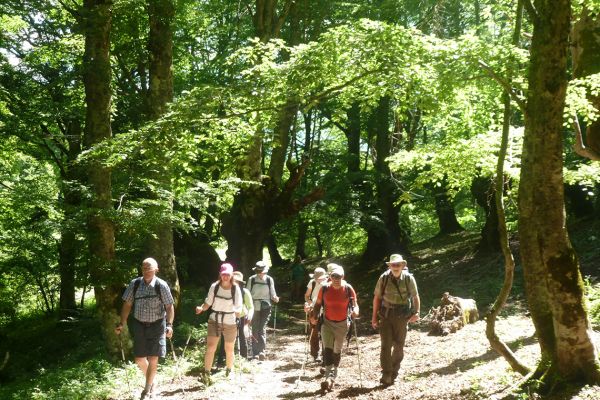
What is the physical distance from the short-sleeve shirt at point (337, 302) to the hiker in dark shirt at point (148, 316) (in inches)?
90.9

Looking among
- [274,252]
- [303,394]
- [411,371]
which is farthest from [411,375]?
[274,252]

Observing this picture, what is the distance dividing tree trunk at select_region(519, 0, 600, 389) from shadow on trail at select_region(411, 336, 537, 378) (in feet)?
9.38

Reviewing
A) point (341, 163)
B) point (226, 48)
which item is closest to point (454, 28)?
point (341, 163)

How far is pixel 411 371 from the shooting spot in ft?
29.1

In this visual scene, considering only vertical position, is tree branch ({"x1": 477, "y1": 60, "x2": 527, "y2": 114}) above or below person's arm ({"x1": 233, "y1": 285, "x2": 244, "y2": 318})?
above

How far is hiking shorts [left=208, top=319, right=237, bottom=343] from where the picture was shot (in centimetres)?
848

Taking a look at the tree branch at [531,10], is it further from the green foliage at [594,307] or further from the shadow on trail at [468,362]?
the shadow on trail at [468,362]

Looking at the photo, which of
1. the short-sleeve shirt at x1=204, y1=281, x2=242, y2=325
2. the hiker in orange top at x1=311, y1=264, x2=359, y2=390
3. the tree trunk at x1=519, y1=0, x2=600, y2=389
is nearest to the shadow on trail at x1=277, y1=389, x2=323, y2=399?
the hiker in orange top at x1=311, y1=264, x2=359, y2=390

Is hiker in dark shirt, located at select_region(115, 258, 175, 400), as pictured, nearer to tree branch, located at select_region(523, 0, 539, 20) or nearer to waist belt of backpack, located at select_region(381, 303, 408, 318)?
waist belt of backpack, located at select_region(381, 303, 408, 318)

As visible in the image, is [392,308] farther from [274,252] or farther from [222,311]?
[274,252]

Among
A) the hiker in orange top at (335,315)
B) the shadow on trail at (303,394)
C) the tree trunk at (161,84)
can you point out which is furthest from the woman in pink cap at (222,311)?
the tree trunk at (161,84)

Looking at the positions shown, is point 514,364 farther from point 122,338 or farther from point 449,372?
point 122,338

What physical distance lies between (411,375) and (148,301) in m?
4.26

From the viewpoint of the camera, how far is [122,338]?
10.6 metres
